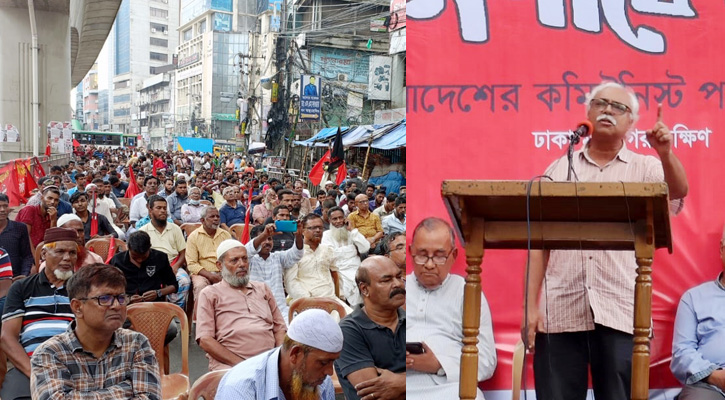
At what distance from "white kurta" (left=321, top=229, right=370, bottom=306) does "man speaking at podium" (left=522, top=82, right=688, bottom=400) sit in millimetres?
4443

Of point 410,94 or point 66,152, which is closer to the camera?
point 410,94

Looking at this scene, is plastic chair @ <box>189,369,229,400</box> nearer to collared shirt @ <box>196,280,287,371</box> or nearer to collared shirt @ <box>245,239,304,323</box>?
collared shirt @ <box>196,280,287,371</box>

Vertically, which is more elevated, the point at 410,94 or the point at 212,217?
the point at 410,94

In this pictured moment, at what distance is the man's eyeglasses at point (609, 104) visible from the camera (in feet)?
8.97

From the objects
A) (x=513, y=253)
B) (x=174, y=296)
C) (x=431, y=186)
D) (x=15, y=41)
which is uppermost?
(x=15, y=41)

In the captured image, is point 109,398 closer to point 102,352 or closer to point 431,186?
point 102,352

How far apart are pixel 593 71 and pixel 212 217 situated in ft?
17.0

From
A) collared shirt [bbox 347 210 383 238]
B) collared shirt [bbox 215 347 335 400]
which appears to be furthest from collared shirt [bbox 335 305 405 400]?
collared shirt [bbox 347 210 383 238]

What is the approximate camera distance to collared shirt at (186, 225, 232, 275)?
7137 millimetres

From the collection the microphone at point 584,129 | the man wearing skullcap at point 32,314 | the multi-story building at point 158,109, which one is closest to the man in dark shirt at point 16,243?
the man wearing skullcap at point 32,314

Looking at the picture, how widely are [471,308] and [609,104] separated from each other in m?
1.07

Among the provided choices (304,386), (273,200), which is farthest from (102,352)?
(273,200)

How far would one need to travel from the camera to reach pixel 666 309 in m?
2.78

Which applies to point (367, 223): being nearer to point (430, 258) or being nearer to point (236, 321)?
point (236, 321)
